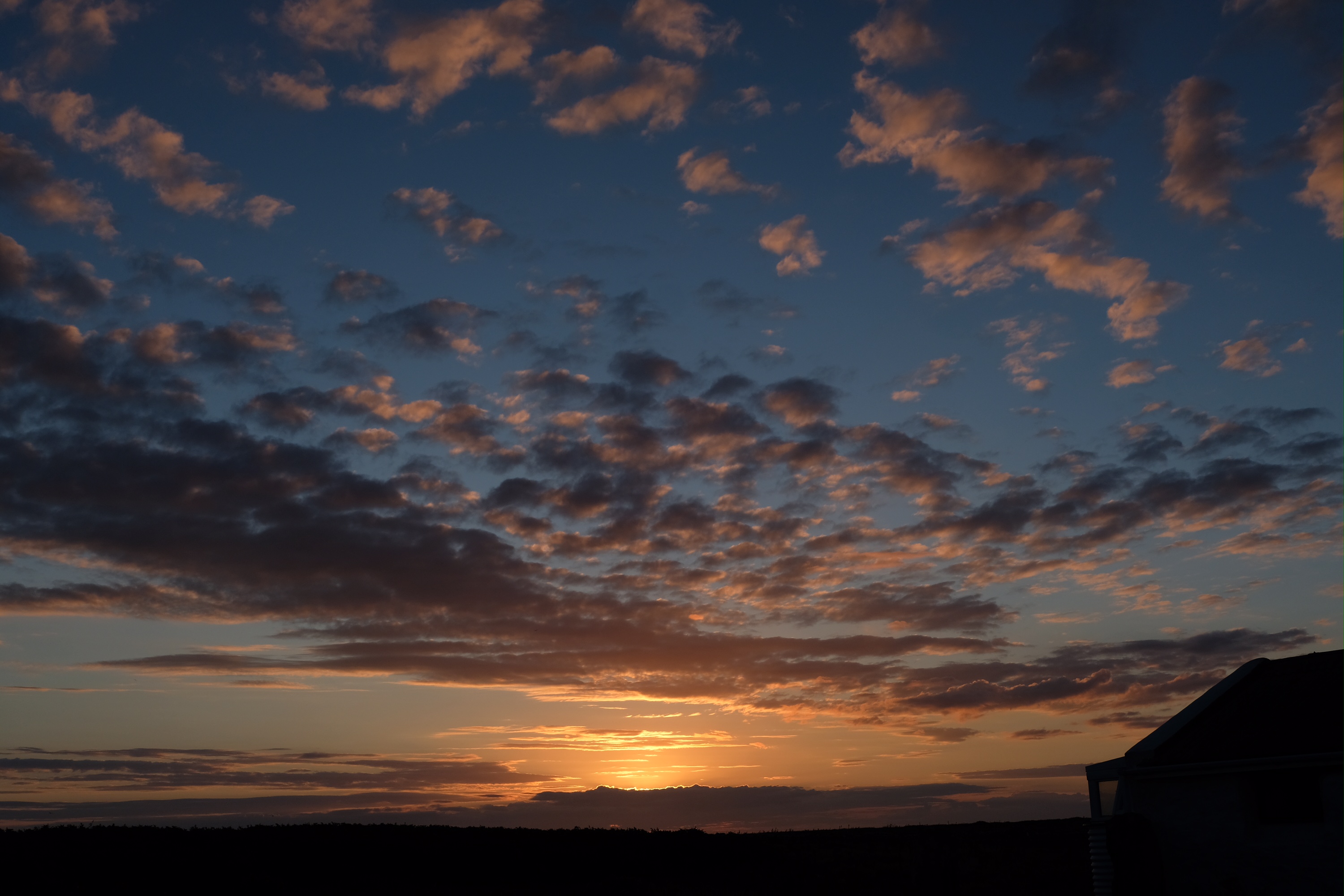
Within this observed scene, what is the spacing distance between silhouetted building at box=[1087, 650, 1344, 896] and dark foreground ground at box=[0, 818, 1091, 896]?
9.92m

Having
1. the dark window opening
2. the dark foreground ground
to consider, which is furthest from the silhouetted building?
the dark foreground ground

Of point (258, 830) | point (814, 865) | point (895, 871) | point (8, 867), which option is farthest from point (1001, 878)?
point (8, 867)

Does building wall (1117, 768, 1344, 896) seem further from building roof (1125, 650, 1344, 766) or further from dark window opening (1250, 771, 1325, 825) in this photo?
building roof (1125, 650, 1344, 766)

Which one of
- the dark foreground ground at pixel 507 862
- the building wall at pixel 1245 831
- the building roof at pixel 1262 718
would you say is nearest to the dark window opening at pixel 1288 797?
the building wall at pixel 1245 831

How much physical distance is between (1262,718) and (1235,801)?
104 inches

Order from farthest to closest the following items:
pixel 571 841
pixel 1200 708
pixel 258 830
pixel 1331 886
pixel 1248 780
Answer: pixel 571 841 < pixel 258 830 < pixel 1200 708 < pixel 1248 780 < pixel 1331 886

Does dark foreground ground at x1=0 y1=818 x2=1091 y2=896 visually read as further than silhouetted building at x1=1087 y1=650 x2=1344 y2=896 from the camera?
Yes

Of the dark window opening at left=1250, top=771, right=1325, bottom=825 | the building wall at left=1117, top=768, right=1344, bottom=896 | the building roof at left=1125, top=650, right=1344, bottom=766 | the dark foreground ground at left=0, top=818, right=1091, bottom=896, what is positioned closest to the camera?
the building wall at left=1117, top=768, right=1344, bottom=896

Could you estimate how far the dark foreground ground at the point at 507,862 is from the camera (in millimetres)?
33844

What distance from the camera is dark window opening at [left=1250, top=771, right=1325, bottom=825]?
21.0 metres

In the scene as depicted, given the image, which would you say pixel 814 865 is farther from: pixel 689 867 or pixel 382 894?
pixel 382 894

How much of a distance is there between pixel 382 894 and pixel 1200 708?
27421mm

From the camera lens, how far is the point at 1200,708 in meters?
25.0

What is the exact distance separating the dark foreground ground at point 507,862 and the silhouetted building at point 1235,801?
390 inches
